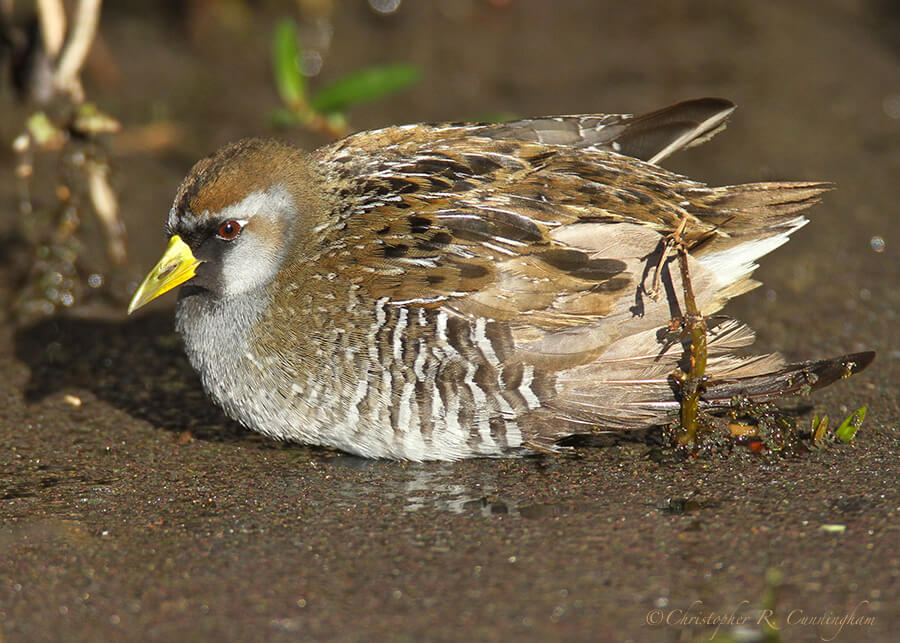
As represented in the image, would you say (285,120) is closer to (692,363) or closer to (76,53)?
(76,53)

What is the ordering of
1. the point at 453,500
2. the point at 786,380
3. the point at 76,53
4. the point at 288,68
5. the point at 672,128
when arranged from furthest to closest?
the point at 288,68 < the point at 76,53 < the point at 672,128 < the point at 786,380 < the point at 453,500

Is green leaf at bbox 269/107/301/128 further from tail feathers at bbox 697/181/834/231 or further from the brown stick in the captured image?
the brown stick

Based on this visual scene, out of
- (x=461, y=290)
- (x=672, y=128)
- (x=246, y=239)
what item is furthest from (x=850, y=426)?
(x=246, y=239)

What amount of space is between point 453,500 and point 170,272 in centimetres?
135

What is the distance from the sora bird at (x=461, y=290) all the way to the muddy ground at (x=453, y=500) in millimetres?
Answer: 227

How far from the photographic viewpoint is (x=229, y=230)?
12.7 ft

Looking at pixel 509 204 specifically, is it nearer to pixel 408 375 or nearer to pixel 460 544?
pixel 408 375

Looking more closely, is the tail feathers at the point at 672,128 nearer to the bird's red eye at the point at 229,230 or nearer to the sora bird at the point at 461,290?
the sora bird at the point at 461,290

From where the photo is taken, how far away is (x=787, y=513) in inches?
128

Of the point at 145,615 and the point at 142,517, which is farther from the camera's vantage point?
the point at 142,517

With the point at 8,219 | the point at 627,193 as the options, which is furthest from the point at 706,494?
the point at 8,219

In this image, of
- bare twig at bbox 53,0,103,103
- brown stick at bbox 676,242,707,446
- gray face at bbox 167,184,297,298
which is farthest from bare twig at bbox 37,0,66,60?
brown stick at bbox 676,242,707,446

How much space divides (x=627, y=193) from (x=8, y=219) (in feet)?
11.6

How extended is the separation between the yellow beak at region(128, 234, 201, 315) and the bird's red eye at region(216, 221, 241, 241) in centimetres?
14
